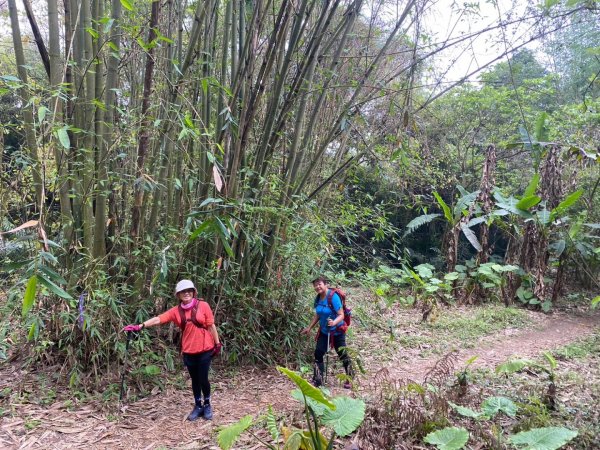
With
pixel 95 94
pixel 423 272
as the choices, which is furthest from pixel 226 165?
pixel 423 272

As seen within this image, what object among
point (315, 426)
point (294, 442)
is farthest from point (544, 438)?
point (294, 442)

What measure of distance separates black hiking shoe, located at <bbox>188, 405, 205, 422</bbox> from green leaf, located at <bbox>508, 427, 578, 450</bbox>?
6.98 feet

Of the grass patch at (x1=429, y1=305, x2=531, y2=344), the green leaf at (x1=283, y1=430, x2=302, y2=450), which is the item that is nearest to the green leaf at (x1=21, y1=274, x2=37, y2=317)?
the green leaf at (x1=283, y1=430, x2=302, y2=450)

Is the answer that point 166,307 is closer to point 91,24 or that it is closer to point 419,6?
point 91,24

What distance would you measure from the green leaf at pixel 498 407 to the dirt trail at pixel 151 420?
1.36 metres

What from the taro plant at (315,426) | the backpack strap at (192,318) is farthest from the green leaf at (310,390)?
the backpack strap at (192,318)

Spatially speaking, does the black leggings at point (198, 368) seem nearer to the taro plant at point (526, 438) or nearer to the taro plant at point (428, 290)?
the taro plant at point (526, 438)

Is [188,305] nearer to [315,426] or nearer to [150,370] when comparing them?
[150,370]

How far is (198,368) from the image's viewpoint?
10.9 ft

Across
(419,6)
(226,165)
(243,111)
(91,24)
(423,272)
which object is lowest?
(423,272)

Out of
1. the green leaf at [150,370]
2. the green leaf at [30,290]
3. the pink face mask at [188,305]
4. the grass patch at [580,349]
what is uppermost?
the green leaf at [30,290]

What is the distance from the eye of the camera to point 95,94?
3641 millimetres

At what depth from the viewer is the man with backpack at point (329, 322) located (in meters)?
3.87

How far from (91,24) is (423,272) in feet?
20.2
